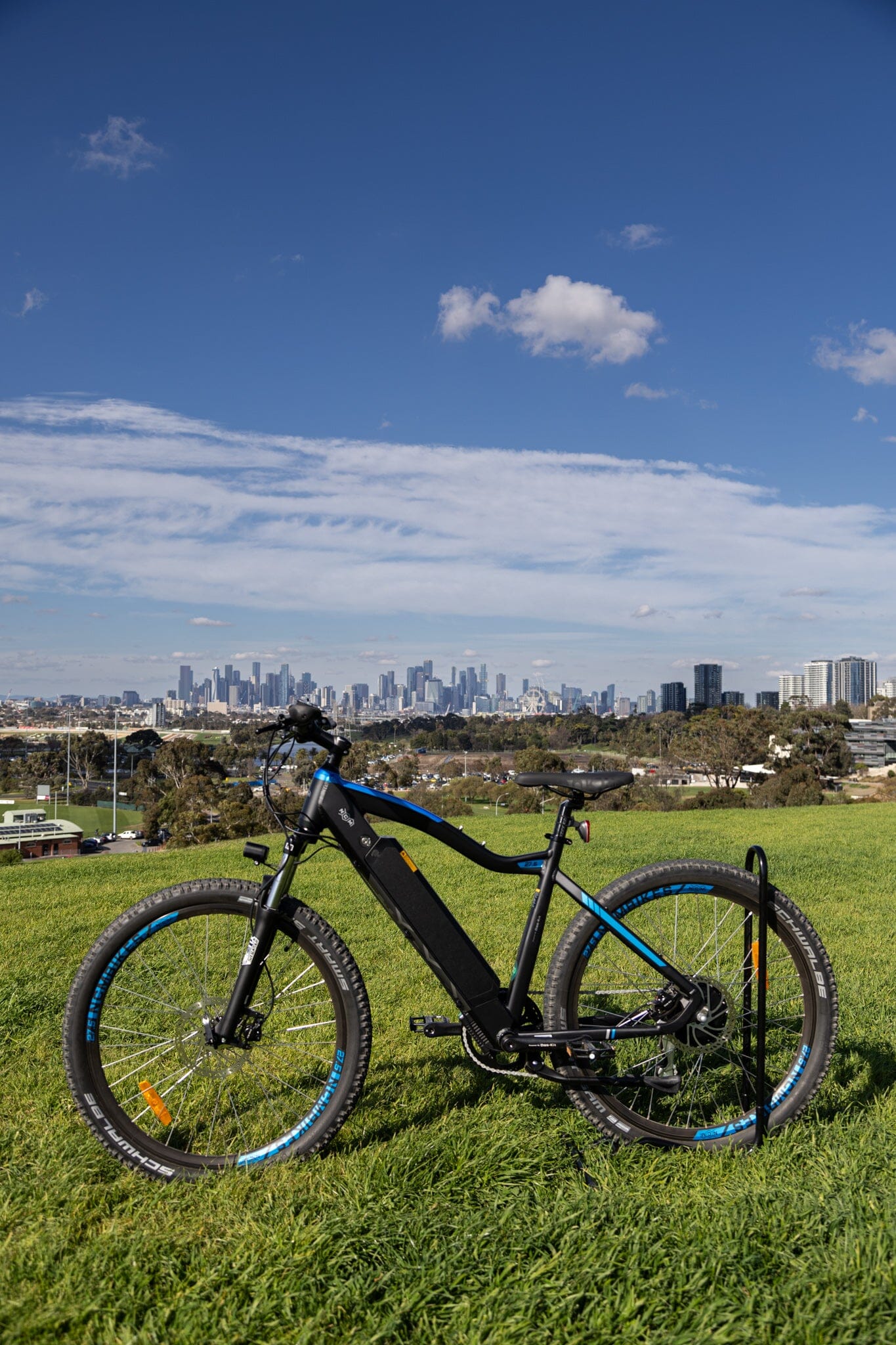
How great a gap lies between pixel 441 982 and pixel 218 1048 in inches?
29.4

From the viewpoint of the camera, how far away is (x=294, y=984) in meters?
2.79

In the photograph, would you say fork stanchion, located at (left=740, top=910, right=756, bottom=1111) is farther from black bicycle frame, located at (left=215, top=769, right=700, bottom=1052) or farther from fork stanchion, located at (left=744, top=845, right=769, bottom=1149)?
black bicycle frame, located at (left=215, top=769, right=700, bottom=1052)

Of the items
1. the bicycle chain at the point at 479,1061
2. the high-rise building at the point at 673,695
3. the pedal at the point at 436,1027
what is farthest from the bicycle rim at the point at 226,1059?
the high-rise building at the point at 673,695

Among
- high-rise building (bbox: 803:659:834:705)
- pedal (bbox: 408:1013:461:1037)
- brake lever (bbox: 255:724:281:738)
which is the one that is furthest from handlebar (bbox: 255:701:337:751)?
high-rise building (bbox: 803:659:834:705)

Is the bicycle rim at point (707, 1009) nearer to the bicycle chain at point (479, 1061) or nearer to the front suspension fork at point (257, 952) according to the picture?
the bicycle chain at point (479, 1061)

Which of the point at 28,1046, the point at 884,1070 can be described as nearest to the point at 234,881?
the point at 28,1046

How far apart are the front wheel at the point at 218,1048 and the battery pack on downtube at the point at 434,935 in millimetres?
226

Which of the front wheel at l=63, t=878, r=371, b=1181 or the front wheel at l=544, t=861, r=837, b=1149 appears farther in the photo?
the front wheel at l=544, t=861, r=837, b=1149

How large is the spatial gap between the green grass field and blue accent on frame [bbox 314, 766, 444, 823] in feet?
3.38

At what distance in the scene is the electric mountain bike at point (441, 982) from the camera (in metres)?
2.55

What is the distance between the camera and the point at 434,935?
268 centimetres

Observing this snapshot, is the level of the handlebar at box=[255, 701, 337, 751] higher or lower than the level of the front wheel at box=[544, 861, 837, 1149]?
higher

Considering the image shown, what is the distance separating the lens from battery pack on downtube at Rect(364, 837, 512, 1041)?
267 cm

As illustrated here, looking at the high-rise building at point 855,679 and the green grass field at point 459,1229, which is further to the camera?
the high-rise building at point 855,679
